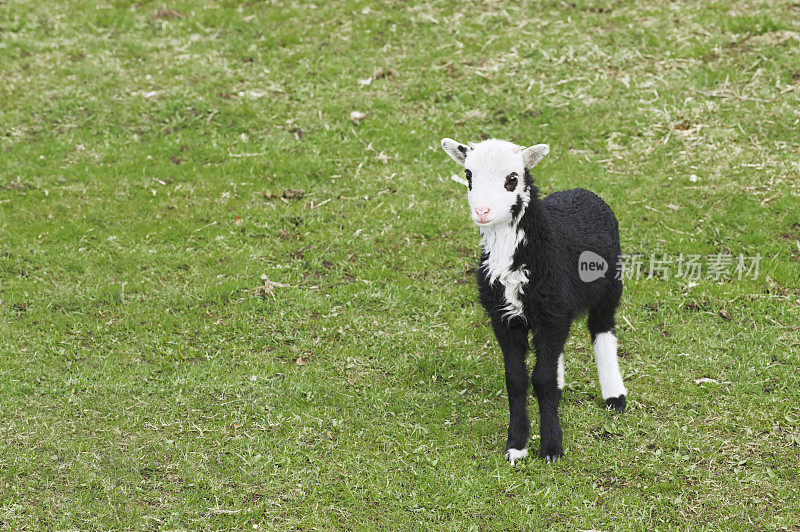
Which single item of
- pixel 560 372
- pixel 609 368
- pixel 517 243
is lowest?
pixel 609 368

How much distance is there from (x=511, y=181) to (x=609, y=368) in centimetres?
234

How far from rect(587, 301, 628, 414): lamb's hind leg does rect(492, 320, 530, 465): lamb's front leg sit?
1.11m

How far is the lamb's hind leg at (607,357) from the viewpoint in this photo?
8.00m

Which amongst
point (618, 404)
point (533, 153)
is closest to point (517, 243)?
point (533, 153)

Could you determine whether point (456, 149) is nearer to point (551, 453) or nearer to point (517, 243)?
point (517, 243)

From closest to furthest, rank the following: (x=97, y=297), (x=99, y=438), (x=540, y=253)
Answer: (x=540, y=253) → (x=99, y=438) → (x=97, y=297)

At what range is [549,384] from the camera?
7168 millimetres

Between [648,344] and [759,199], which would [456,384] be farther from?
[759,199]

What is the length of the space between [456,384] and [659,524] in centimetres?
256

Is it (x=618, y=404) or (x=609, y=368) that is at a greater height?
(x=609, y=368)

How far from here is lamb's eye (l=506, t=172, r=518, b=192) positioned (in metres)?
6.79

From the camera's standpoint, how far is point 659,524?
6.66 meters

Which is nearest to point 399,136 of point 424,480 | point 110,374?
point 110,374

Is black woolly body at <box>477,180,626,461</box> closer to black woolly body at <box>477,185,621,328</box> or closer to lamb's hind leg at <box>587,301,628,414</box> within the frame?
black woolly body at <box>477,185,621,328</box>
